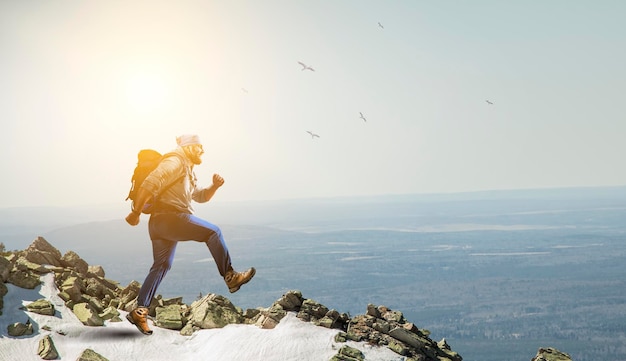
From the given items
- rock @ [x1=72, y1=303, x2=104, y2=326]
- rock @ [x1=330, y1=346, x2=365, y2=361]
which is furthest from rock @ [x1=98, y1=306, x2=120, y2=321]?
rock @ [x1=330, y1=346, x2=365, y2=361]

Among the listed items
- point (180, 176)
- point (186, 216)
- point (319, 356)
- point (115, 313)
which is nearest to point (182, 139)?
point (180, 176)

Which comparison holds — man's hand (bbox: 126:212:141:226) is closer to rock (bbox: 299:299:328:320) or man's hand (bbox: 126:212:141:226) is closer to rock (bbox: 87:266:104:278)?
rock (bbox: 299:299:328:320)

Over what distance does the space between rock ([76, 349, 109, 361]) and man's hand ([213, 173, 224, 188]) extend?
460 cm

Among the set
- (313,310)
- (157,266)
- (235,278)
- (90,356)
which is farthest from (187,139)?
(313,310)

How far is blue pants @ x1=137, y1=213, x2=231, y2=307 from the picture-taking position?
13.9 m

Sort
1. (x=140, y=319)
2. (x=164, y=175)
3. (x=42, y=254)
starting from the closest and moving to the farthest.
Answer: (x=164, y=175) → (x=140, y=319) → (x=42, y=254)

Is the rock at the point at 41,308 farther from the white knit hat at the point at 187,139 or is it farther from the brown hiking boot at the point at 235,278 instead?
the white knit hat at the point at 187,139

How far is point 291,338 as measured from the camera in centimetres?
1484

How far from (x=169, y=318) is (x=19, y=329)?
3.58 m

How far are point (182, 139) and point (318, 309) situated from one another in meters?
5.69

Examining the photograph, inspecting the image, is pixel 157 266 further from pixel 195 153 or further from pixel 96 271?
pixel 96 271

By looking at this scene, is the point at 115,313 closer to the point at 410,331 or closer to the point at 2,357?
the point at 2,357

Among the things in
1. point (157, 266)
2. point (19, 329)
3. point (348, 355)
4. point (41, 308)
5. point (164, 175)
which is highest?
point (164, 175)

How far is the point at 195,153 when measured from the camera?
47.4ft
